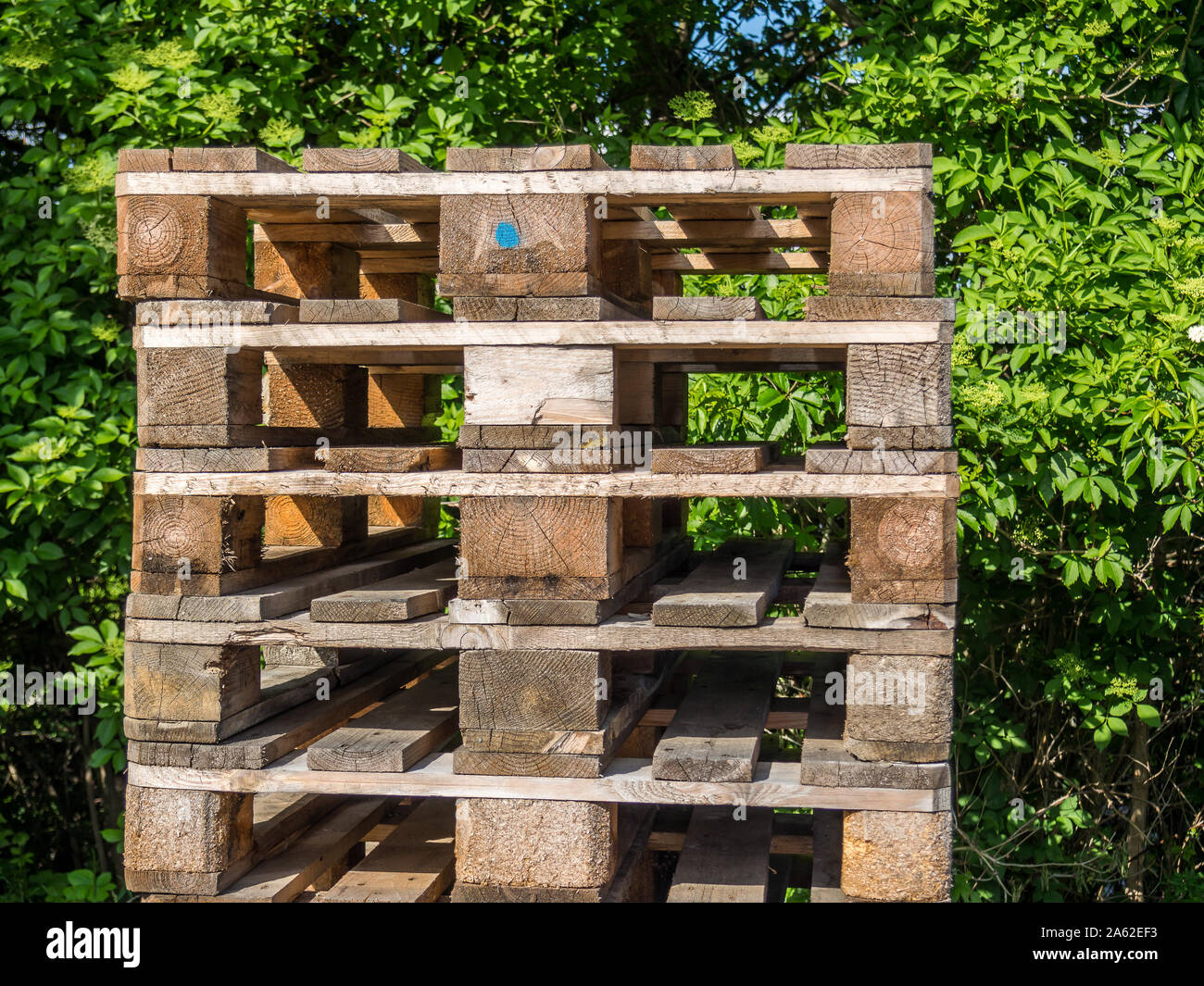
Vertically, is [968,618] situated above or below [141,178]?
below

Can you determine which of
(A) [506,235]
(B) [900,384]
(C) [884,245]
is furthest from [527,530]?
(C) [884,245]

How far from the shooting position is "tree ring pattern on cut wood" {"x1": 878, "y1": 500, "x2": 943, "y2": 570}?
2.47m

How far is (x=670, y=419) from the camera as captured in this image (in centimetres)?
398

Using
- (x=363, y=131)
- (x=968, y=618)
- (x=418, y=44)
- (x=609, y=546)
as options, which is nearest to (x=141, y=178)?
(x=609, y=546)

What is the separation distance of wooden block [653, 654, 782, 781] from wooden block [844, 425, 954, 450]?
2.43 feet

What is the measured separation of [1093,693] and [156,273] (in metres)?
3.59

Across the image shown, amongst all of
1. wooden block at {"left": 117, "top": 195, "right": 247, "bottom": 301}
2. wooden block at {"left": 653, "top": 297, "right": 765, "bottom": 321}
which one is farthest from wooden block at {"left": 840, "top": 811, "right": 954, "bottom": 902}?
wooden block at {"left": 117, "top": 195, "right": 247, "bottom": 301}

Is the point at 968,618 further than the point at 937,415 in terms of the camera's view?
Yes

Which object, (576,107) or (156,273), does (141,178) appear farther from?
(576,107)

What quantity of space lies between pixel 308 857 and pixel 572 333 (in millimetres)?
1543

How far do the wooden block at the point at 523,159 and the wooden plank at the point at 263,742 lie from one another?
4.63 feet

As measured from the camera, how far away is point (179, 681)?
2643mm

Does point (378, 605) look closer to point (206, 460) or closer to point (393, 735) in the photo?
point (393, 735)

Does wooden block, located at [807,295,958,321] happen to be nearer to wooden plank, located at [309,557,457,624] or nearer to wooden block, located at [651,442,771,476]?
wooden block, located at [651,442,771,476]
